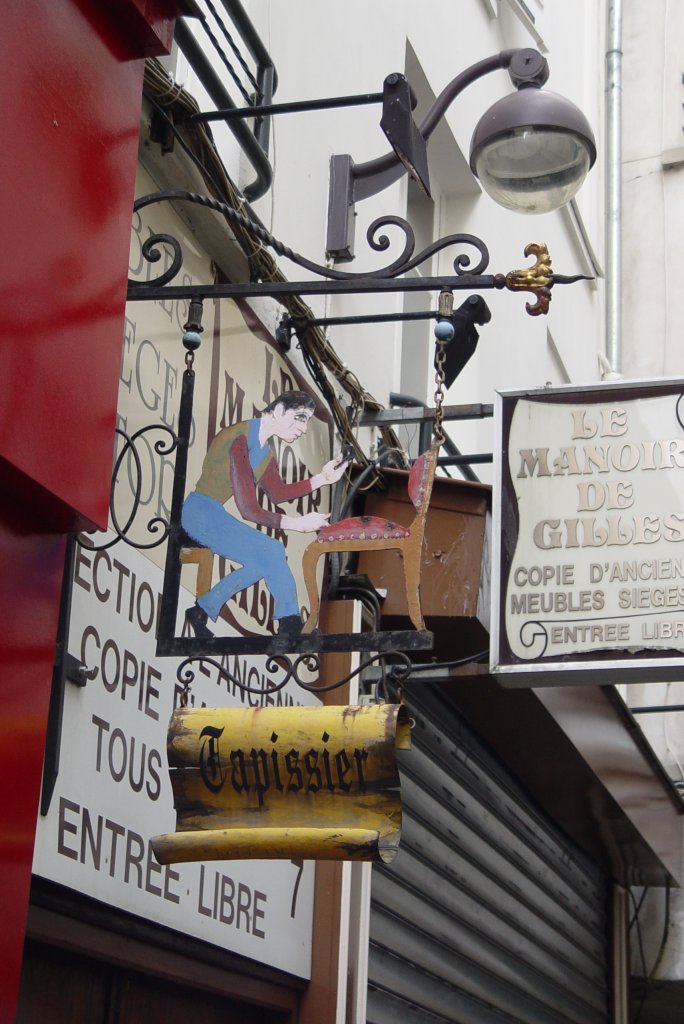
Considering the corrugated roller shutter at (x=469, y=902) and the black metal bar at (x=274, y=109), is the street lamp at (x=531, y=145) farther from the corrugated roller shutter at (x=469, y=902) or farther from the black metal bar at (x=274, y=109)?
the corrugated roller shutter at (x=469, y=902)

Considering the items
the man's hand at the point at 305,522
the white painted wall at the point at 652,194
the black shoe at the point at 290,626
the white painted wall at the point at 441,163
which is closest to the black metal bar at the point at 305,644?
the black shoe at the point at 290,626

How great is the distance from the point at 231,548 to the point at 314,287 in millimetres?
769

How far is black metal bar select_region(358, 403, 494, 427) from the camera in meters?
5.29

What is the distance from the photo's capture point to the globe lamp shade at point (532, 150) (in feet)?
14.8

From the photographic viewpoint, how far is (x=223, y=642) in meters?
3.41

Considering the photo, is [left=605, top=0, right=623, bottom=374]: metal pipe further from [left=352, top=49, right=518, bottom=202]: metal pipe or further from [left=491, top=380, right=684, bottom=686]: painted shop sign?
[left=491, top=380, right=684, bottom=686]: painted shop sign

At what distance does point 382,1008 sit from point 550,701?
1889mm

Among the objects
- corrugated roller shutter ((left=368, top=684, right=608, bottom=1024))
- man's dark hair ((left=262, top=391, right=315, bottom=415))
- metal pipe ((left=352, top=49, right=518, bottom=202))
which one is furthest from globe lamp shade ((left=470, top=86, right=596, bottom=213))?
corrugated roller shutter ((left=368, top=684, right=608, bottom=1024))

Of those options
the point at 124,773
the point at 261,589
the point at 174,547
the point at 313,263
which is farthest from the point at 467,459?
the point at 174,547

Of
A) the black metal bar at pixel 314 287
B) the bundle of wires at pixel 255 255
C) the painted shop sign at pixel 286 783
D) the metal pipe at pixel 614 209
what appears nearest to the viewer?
the painted shop sign at pixel 286 783

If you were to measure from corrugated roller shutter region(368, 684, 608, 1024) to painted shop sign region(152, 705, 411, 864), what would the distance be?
3003 mm

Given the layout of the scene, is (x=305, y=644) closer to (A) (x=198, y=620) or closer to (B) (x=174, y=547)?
(A) (x=198, y=620)

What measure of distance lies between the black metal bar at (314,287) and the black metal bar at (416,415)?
48.6 inches

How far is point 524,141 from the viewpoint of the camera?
15.0 feet
